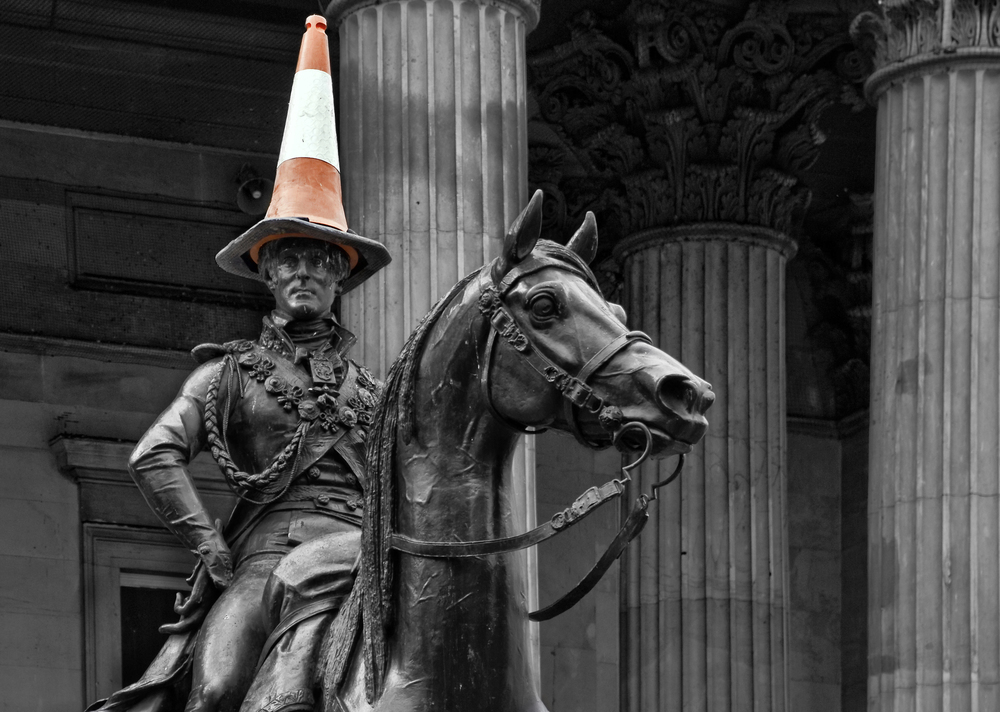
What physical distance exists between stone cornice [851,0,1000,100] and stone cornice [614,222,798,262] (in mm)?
4604

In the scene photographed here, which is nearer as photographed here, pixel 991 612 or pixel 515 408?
pixel 515 408

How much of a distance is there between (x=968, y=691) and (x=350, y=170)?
5225 millimetres

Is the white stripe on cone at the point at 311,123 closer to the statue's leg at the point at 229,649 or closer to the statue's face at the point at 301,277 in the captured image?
the statue's face at the point at 301,277

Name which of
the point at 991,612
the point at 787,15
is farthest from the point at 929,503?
the point at 787,15

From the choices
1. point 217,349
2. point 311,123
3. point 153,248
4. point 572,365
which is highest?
point 153,248

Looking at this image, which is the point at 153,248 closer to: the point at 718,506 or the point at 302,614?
the point at 718,506

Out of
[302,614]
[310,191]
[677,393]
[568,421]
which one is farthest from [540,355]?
[310,191]

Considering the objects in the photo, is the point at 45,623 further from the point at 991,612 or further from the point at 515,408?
the point at 515,408

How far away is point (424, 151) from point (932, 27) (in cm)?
397

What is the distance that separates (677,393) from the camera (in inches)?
395

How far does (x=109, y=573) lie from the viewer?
1016 inches

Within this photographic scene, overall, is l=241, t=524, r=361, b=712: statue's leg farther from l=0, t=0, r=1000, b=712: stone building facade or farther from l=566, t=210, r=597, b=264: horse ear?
l=0, t=0, r=1000, b=712: stone building facade

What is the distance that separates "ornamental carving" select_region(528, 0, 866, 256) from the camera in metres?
25.0

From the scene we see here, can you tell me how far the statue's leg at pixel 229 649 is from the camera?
458 inches
